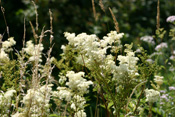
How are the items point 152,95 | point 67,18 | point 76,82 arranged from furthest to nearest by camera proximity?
point 67,18 → point 152,95 → point 76,82

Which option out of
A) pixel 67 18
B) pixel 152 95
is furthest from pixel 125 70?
pixel 67 18

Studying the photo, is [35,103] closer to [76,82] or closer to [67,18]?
[76,82]

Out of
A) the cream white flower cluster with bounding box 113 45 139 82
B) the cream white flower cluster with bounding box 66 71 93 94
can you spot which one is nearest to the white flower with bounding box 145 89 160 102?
the cream white flower cluster with bounding box 113 45 139 82

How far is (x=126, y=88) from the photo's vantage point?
204cm

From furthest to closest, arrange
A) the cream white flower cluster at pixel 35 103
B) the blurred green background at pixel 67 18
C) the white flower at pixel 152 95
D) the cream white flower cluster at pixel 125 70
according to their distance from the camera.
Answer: the blurred green background at pixel 67 18
the white flower at pixel 152 95
the cream white flower cluster at pixel 125 70
the cream white flower cluster at pixel 35 103

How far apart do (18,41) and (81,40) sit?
385 centimetres

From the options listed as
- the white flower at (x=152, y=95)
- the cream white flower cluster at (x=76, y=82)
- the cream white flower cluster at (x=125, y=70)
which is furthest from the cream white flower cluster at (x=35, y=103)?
the white flower at (x=152, y=95)

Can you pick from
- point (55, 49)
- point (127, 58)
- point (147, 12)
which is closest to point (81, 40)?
point (127, 58)

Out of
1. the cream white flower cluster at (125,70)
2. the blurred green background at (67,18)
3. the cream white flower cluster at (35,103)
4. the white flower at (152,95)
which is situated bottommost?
the cream white flower cluster at (35,103)

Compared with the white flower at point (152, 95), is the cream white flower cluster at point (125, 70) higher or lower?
higher

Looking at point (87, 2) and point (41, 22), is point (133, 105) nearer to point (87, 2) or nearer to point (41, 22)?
point (41, 22)

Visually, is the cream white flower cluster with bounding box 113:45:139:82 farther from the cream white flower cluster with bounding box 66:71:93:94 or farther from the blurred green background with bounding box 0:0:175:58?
the blurred green background with bounding box 0:0:175:58

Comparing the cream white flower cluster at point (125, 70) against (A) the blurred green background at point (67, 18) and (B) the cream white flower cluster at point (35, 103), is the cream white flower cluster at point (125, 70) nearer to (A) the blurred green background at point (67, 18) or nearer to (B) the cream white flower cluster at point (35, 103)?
(B) the cream white flower cluster at point (35, 103)

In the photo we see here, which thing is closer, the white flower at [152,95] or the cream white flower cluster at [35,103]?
the cream white flower cluster at [35,103]
